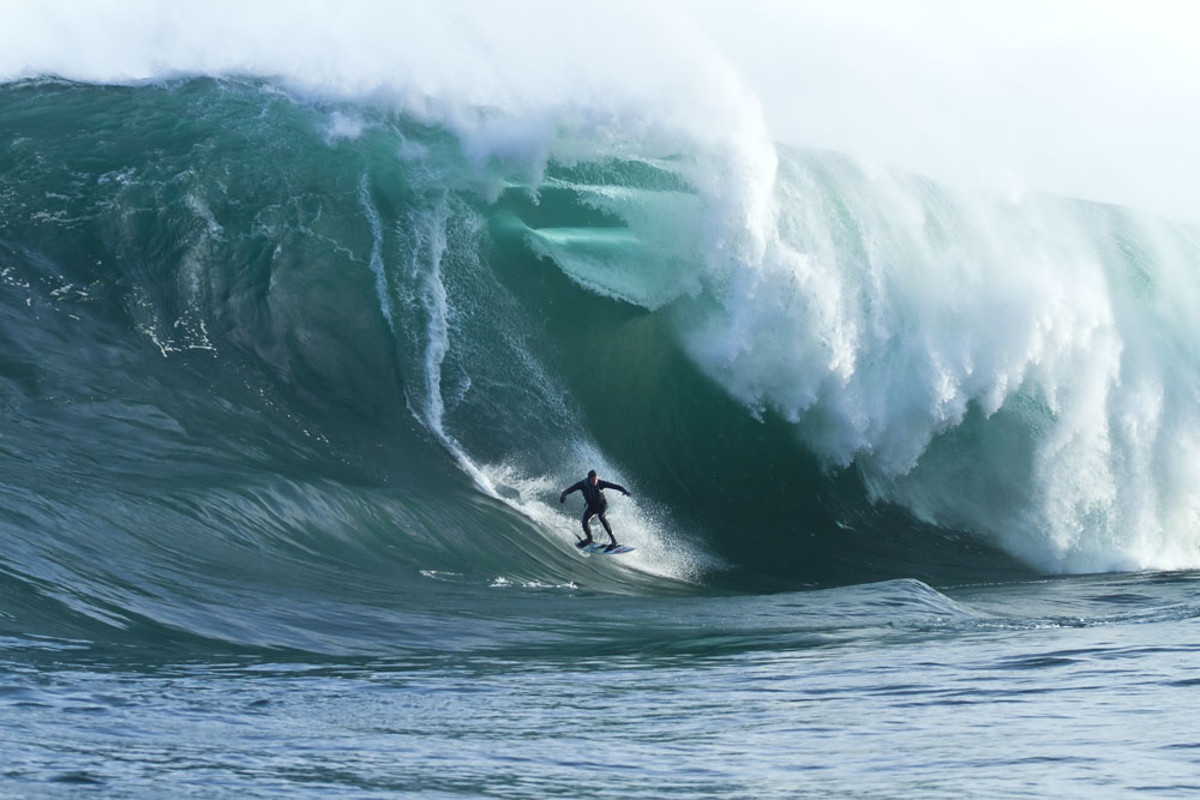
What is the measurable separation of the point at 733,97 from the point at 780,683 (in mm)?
10439

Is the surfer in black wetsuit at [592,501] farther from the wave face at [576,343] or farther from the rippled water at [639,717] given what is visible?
the rippled water at [639,717]

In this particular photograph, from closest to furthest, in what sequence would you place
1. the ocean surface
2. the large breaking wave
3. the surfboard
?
1. the ocean surface
2. the surfboard
3. the large breaking wave

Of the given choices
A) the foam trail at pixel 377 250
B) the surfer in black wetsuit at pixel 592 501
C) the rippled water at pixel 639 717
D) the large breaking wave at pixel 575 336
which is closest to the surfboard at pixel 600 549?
the surfer in black wetsuit at pixel 592 501

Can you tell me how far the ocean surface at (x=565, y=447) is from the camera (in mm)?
6684

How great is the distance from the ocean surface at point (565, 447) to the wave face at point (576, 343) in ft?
0.16

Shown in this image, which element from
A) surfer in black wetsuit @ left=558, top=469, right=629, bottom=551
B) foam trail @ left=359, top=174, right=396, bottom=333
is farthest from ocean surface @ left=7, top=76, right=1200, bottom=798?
surfer in black wetsuit @ left=558, top=469, right=629, bottom=551

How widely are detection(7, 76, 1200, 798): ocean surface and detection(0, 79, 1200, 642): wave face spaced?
48mm

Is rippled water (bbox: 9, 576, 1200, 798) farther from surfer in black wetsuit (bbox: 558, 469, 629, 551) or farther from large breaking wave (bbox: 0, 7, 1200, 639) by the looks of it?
large breaking wave (bbox: 0, 7, 1200, 639)

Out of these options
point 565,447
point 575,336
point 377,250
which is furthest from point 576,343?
point 377,250

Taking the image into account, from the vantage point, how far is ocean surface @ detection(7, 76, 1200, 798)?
6684 mm

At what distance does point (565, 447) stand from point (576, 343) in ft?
5.06

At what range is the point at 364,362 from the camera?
14828 millimetres

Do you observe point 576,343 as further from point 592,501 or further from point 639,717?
point 639,717

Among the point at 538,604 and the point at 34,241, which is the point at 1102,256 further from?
the point at 34,241
